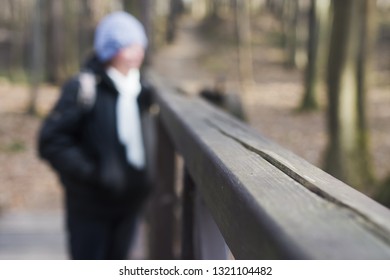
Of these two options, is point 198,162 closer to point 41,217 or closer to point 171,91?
point 171,91

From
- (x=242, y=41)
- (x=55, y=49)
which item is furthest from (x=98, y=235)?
(x=242, y=41)

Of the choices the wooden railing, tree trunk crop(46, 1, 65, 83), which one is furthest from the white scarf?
tree trunk crop(46, 1, 65, 83)

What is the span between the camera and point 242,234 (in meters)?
0.78

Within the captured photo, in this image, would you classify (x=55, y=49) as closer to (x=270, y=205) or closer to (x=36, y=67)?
(x=36, y=67)

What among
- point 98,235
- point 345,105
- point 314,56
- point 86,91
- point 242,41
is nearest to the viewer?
point 86,91

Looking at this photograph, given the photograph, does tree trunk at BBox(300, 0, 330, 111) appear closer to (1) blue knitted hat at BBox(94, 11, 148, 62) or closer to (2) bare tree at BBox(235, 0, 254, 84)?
(2) bare tree at BBox(235, 0, 254, 84)

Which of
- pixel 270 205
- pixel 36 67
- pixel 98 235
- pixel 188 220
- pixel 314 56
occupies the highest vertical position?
pixel 270 205

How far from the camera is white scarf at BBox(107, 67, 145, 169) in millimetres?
2883

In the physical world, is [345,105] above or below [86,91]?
below

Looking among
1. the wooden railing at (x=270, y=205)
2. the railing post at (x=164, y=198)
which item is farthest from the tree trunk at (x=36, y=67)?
the wooden railing at (x=270, y=205)

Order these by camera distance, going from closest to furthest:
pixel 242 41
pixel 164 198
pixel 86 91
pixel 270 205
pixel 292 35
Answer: pixel 270 205 → pixel 86 91 → pixel 164 198 → pixel 242 41 → pixel 292 35

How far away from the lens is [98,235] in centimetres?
293

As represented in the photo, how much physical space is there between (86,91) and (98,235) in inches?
29.6

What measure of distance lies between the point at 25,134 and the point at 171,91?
10.9 m
